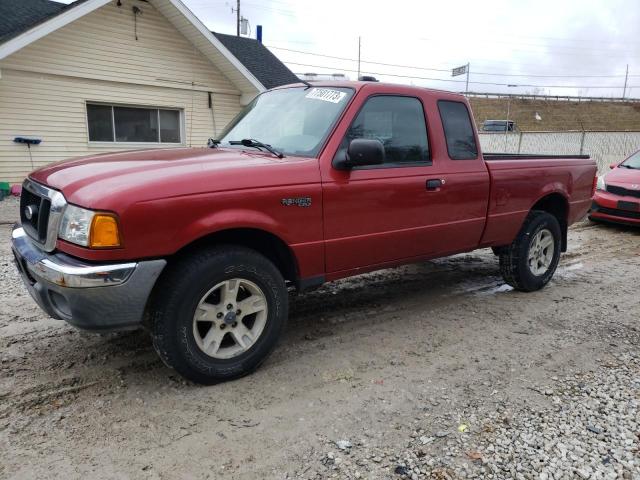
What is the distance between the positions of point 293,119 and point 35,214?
6.52 feet

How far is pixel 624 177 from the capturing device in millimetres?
9016

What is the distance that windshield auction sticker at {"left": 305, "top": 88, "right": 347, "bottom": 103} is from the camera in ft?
12.5

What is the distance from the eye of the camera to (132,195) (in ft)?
8.88

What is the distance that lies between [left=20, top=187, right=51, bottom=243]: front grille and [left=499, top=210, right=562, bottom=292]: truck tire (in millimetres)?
4291

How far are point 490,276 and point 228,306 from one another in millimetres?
3955

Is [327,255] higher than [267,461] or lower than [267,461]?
higher

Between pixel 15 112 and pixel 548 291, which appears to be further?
pixel 15 112

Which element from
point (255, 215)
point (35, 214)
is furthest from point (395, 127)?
point (35, 214)

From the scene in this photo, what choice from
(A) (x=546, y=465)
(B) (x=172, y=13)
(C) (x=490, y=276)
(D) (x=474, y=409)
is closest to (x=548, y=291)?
(C) (x=490, y=276)

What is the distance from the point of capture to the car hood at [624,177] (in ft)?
28.8

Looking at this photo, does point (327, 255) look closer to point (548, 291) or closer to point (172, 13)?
point (548, 291)

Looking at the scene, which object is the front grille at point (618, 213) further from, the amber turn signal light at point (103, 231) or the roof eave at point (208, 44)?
the amber turn signal light at point (103, 231)

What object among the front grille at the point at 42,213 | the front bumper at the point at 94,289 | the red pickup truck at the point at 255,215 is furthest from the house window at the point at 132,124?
the front bumper at the point at 94,289

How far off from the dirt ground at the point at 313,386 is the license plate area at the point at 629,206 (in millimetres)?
4172
